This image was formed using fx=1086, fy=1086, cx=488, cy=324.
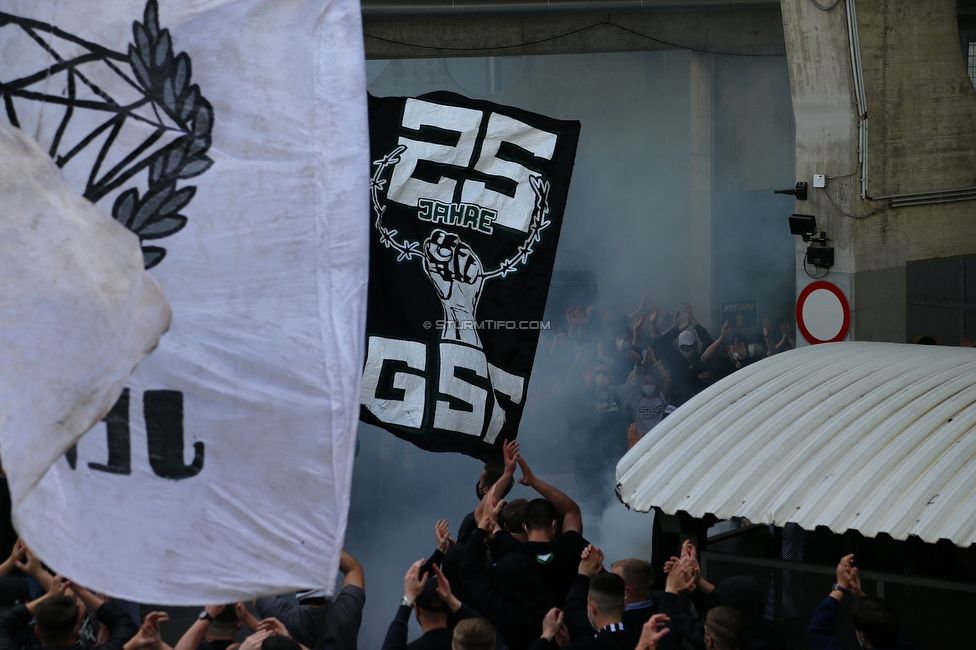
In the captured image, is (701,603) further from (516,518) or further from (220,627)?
(220,627)

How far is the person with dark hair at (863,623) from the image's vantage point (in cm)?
385

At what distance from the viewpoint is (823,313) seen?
8492 mm

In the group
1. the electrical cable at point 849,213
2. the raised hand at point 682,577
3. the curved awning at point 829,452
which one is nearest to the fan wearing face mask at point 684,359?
the electrical cable at point 849,213

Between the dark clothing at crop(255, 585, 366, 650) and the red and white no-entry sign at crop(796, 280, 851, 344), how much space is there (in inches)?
204

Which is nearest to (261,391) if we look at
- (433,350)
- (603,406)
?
(433,350)

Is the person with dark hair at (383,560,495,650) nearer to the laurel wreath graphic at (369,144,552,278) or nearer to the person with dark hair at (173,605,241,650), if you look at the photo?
the person with dark hair at (173,605,241,650)

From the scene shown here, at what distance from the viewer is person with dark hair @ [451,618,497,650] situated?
11.6ft

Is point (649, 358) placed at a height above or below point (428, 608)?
above

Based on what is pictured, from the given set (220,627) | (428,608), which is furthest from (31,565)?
(428,608)

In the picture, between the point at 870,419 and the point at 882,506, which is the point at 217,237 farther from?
the point at 870,419

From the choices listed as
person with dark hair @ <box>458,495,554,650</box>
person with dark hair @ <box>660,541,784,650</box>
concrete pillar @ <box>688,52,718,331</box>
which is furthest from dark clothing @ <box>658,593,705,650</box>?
concrete pillar @ <box>688,52,718,331</box>

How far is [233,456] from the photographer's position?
2.57 m

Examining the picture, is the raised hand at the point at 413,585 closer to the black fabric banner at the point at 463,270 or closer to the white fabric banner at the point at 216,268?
the black fabric banner at the point at 463,270

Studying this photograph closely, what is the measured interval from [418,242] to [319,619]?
77.8 inches
